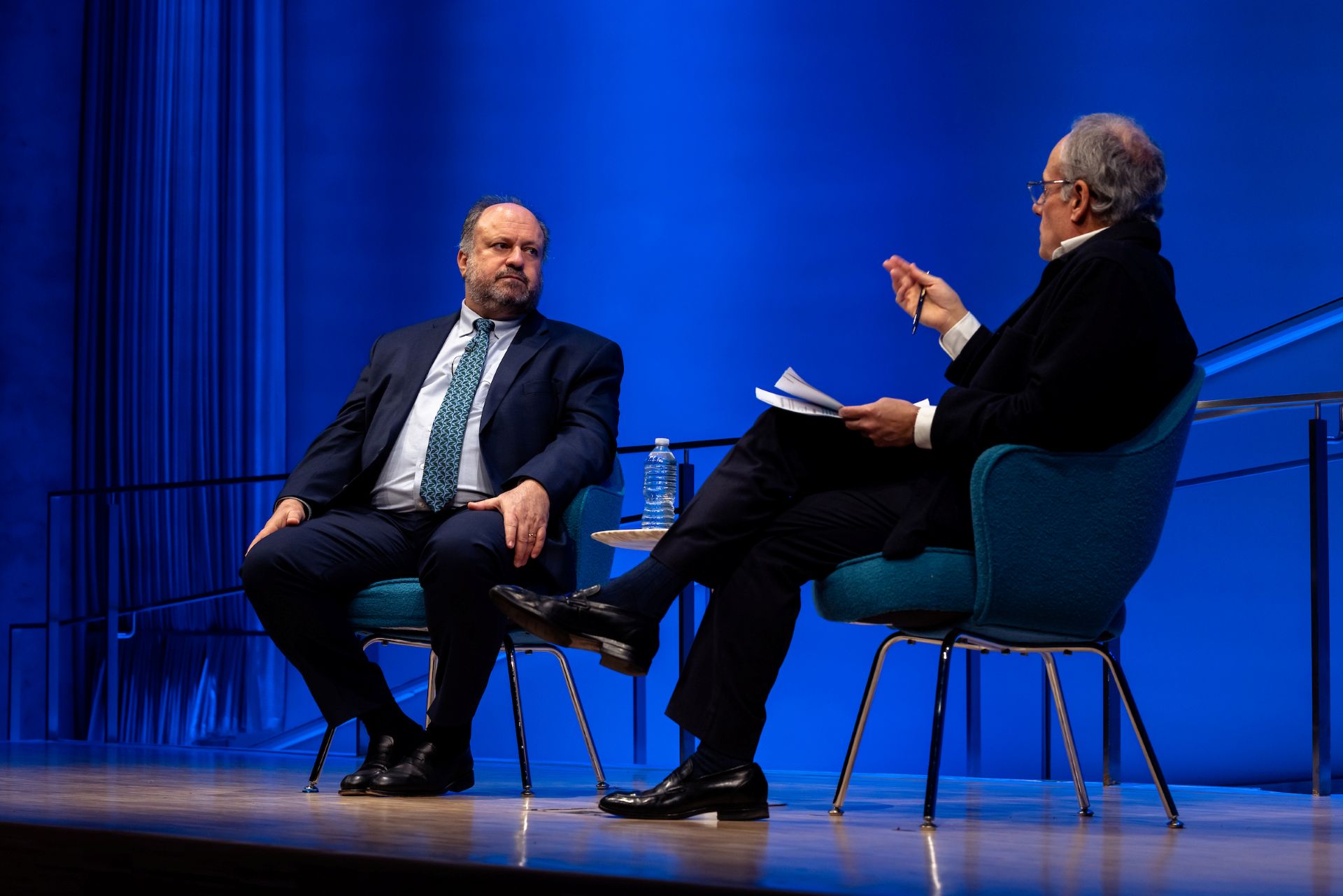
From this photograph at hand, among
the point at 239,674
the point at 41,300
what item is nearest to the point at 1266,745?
the point at 239,674

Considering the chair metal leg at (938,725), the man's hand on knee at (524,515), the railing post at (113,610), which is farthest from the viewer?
the railing post at (113,610)

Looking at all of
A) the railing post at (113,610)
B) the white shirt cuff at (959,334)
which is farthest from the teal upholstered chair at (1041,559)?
the railing post at (113,610)

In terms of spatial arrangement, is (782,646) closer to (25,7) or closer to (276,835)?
(276,835)

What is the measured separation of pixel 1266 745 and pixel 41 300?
479cm

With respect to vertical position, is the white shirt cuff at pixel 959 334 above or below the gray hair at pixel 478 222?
below

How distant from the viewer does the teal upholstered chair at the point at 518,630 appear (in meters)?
2.40

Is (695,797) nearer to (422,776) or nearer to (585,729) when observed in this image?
(422,776)

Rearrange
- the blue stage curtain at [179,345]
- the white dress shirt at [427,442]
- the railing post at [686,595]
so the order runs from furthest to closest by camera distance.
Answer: the blue stage curtain at [179,345] → the railing post at [686,595] → the white dress shirt at [427,442]

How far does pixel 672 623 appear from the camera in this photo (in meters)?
5.00

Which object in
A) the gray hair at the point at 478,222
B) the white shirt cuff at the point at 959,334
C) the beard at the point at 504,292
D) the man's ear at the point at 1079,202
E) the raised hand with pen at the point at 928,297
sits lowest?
the white shirt cuff at the point at 959,334

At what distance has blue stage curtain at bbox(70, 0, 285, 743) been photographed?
5.65m

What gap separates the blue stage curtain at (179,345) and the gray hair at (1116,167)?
13.8 ft

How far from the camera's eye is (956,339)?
2252mm

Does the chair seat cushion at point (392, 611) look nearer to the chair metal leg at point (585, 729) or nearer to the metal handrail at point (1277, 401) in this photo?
the chair metal leg at point (585, 729)
